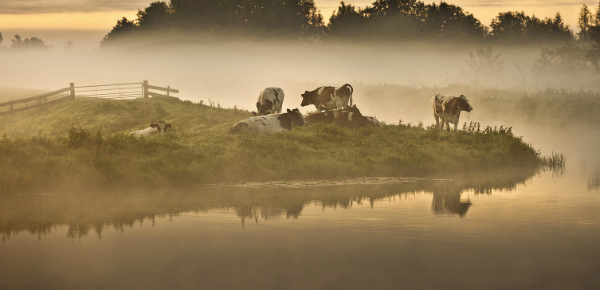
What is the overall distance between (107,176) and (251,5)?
71100 millimetres

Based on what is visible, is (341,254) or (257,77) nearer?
(341,254)

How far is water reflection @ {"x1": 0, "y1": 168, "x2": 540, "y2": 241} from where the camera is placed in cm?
1433

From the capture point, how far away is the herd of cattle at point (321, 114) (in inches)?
995

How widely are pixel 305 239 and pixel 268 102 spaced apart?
1962cm

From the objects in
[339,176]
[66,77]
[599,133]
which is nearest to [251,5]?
[66,77]

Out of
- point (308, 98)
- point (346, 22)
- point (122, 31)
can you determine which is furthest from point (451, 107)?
point (122, 31)

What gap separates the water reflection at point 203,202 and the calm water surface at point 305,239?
45mm

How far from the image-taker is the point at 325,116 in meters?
28.6

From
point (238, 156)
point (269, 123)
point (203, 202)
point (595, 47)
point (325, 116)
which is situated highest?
point (595, 47)

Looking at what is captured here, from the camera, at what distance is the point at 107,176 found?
1852 centimetres

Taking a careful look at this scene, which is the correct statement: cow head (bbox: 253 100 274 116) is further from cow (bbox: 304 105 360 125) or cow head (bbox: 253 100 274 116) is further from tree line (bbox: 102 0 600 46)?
tree line (bbox: 102 0 600 46)

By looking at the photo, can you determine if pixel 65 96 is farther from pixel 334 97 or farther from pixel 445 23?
pixel 445 23

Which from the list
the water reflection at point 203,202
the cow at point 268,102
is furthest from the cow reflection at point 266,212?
the cow at point 268,102

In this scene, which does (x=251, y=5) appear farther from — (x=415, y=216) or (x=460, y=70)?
(x=415, y=216)
